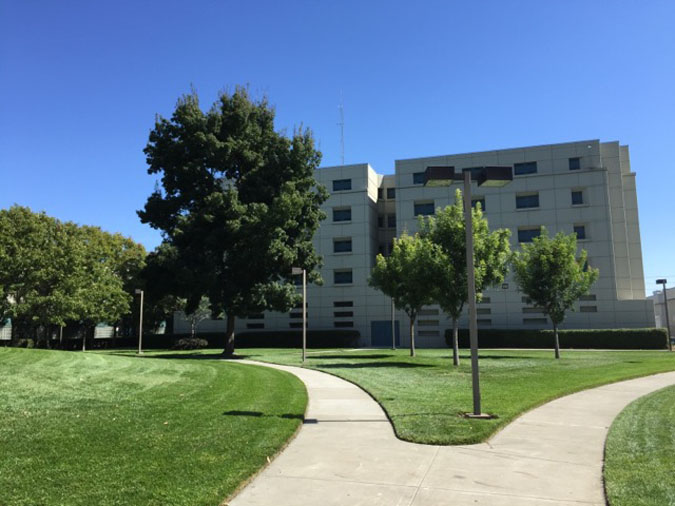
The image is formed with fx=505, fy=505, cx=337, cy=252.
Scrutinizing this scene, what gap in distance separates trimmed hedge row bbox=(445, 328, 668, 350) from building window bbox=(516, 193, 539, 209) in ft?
41.0

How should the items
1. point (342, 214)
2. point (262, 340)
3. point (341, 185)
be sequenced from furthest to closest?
point (341, 185)
point (342, 214)
point (262, 340)

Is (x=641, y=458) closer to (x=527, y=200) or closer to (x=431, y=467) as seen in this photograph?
(x=431, y=467)

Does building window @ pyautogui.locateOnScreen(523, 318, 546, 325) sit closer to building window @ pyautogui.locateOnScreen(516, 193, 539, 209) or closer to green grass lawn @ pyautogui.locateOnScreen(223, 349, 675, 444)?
building window @ pyautogui.locateOnScreen(516, 193, 539, 209)

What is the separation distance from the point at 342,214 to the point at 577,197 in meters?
22.4

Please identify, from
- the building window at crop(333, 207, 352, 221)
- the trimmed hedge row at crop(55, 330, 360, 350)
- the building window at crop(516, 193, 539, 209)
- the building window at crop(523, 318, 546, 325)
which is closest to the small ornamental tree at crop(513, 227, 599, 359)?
the building window at crop(523, 318, 546, 325)

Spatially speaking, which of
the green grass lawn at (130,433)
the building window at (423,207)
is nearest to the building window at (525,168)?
the building window at (423,207)

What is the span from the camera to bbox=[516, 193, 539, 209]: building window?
4778 cm

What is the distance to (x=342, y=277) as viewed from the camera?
168 feet

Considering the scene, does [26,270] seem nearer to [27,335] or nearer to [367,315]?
[27,335]

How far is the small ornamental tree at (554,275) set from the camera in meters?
25.4

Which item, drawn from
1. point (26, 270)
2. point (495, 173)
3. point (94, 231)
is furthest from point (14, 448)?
point (94, 231)

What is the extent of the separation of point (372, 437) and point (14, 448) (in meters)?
4.63

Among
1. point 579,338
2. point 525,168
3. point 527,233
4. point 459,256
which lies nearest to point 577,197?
point 525,168

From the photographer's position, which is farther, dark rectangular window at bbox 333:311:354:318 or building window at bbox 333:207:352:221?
building window at bbox 333:207:352:221
